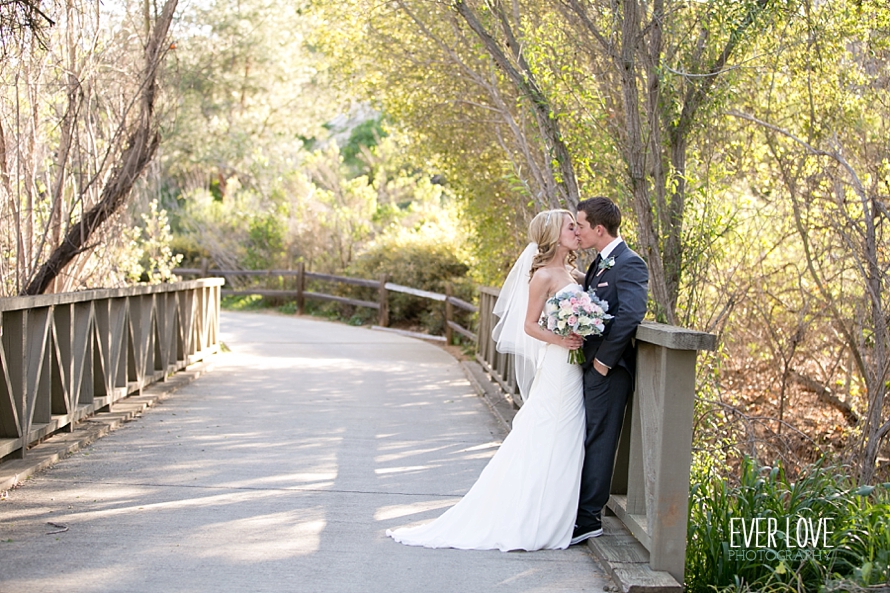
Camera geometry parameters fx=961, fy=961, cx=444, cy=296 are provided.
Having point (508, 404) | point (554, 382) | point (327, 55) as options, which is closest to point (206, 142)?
point (327, 55)

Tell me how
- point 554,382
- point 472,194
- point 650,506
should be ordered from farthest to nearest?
1. point 472,194
2. point 554,382
3. point 650,506

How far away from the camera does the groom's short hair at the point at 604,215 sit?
222 inches

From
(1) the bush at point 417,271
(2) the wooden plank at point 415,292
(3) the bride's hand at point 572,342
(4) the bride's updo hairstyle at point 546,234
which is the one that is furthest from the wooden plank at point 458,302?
(3) the bride's hand at point 572,342

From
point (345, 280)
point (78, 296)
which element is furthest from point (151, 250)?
point (78, 296)

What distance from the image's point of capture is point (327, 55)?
15961mm

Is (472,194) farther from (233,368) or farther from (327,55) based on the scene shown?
(233,368)

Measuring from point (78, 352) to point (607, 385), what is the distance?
486 cm

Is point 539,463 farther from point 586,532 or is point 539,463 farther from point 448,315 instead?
point 448,315

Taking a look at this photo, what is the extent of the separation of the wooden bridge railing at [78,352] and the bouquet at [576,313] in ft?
11.9

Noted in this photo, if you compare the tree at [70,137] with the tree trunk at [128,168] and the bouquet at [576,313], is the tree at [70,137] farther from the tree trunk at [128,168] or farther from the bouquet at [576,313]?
the bouquet at [576,313]

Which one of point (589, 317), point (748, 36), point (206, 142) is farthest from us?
point (206, 142)

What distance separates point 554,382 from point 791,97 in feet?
21.1

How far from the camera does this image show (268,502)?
21.1ft

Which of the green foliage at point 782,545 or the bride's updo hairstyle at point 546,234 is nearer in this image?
the green foliage at point 782,545
